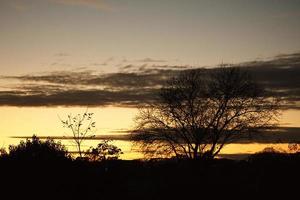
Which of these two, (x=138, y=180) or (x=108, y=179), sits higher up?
(x=108, y=179)

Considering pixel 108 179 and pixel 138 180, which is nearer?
pixel 108 179

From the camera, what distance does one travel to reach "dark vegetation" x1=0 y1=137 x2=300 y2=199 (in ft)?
74.7

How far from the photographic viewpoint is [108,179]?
82.9ft

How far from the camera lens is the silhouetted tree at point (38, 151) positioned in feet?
78.3

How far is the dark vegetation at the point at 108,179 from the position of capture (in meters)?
22.8

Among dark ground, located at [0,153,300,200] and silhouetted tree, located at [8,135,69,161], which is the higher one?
silhouetted tree, located at [8,135,69,161]

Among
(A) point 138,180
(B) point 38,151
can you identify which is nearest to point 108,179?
(B) point 38,151

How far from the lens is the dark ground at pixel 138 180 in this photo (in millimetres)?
22750

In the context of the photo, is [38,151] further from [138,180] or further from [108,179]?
[138,180]

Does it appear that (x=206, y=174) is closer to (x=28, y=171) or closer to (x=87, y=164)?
(x=87, y=164)

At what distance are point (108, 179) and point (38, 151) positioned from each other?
3610 mm

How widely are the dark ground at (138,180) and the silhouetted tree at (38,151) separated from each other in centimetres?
34

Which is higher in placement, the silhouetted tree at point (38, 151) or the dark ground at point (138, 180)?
the silhouetted tree at point (38, 151)

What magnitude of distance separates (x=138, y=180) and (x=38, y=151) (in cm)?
1807
